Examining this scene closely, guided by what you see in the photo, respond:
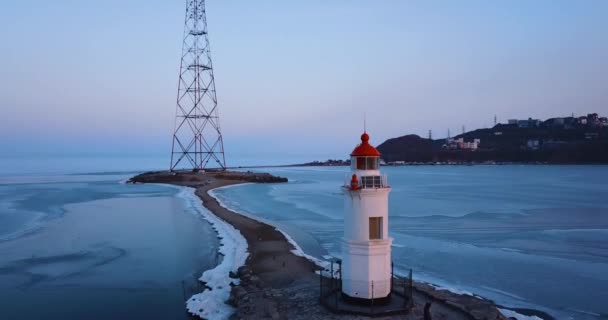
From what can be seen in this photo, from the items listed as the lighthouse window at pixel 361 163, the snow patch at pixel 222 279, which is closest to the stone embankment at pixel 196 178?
the snow patch at pixel 222 279

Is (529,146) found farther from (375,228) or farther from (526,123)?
(375,228)

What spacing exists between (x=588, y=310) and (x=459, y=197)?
3187 centimetres

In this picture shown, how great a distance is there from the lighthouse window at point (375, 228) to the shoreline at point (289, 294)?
60.7 inches

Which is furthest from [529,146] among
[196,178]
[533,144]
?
[196,178]

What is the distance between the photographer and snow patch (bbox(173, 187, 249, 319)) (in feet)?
36.2

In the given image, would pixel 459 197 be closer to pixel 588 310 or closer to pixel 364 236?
pixel 588 310

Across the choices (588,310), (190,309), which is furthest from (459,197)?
(190,309)

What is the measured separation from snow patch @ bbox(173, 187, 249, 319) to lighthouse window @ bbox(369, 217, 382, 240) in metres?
3.68

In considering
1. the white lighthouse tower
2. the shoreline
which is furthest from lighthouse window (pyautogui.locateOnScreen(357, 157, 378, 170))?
the shoreline

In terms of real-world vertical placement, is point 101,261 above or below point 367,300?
below

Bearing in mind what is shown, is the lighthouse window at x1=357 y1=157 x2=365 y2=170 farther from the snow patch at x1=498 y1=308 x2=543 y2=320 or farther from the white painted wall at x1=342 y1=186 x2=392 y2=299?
the snow patch at x1=498 y1=308 x2=543 y2=320

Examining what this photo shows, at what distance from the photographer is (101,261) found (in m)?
16.7

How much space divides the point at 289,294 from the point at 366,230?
3.11m

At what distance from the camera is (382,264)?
30.6ft
